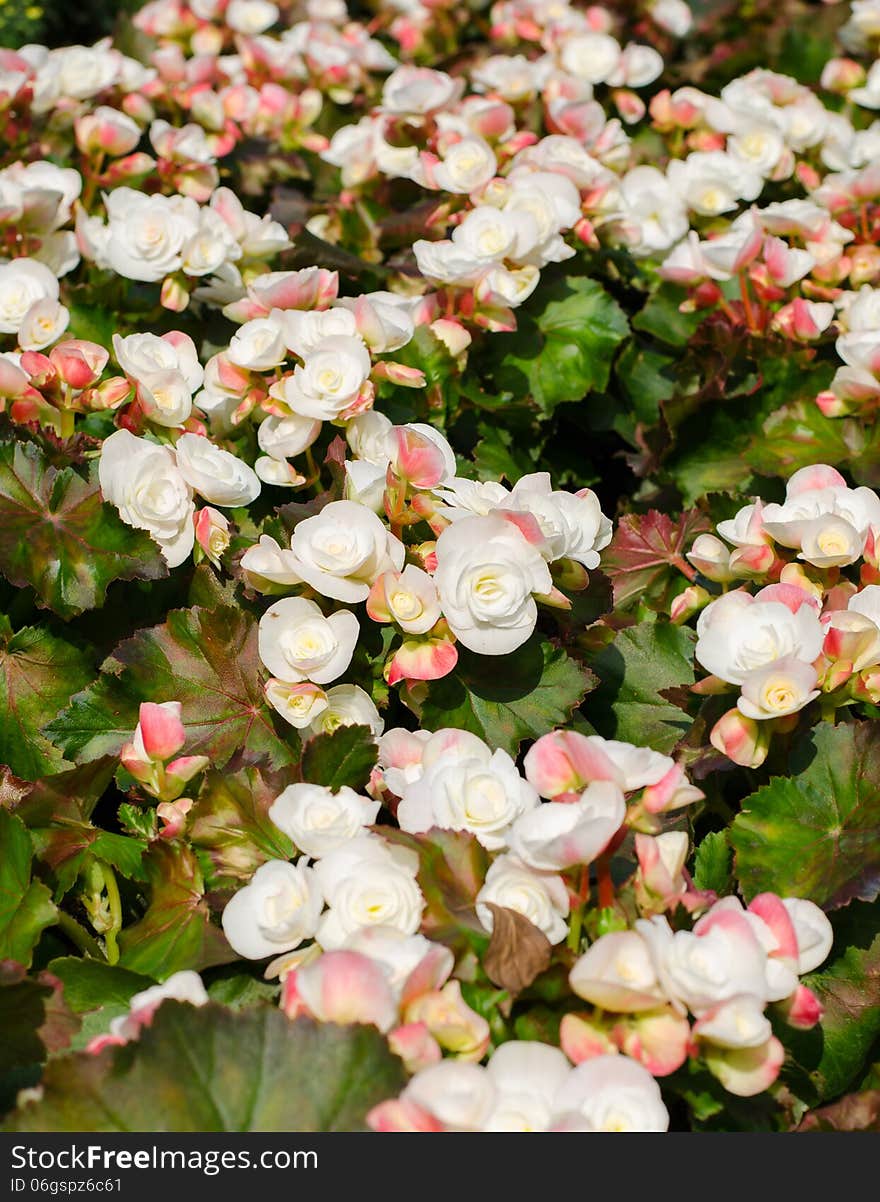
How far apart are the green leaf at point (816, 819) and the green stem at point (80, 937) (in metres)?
0.73

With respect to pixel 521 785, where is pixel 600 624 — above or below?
below

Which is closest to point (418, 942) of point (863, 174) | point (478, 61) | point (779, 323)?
point (779, 323)

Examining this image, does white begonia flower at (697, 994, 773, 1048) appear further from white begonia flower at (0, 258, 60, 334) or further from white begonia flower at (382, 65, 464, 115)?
white begonia flower at (382, 65, 464, 115)

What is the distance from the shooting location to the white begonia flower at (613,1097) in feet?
3.27

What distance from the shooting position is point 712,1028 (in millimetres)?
1033

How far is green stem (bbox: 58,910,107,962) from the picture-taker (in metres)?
1.42

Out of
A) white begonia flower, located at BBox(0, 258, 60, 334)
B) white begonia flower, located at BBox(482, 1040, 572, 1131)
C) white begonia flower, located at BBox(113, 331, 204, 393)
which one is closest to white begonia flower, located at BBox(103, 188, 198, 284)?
white begonia flower, located at BBox(0, 258, 60, 334)

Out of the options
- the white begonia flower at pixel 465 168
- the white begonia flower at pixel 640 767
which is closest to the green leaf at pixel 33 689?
the white begonia flower at pixel 640 767

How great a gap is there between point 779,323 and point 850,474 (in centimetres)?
29

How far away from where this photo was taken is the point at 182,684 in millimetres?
1591

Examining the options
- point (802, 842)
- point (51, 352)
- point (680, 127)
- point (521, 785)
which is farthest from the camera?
point (680, 127)

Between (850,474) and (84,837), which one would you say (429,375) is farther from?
(84,837)

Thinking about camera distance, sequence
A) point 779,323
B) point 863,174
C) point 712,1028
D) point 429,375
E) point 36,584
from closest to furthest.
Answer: point 712,1028 < point 36,584 < point 429,375 < point 779,323 < point 863,174

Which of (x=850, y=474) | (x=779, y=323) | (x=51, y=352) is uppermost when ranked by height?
(x=51, y=352)
